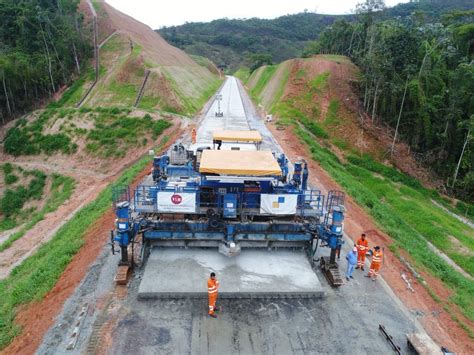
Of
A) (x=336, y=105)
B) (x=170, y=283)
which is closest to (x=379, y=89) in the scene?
(x=336, y=105)

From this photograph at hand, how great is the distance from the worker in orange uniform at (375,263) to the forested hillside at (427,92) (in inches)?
988

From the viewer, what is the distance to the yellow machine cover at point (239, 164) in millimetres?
12867

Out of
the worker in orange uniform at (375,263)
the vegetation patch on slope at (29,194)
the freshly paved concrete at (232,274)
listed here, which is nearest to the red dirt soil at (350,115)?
the worker in orange uniform at (375,263)

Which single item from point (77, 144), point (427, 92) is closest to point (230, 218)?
point (77, 144)

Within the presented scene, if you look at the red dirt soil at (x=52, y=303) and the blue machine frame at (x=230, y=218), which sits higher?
the blue machine frame at (x=230, y=218)

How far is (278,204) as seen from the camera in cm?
1359

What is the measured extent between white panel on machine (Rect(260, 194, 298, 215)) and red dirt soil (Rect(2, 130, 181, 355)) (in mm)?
6795

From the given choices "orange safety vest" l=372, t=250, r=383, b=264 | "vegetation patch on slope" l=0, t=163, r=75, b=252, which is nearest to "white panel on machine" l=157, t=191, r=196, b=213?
"orange safety vest" l=372, t=250, r=383, b=264

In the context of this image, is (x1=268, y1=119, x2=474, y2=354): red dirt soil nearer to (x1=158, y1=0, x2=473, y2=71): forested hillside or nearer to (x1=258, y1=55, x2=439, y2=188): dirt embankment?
(x1=258, y1=55, x2=439, y2=188): dirt embankment

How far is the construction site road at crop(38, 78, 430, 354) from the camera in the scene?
9844 mm

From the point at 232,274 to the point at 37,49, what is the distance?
177ft

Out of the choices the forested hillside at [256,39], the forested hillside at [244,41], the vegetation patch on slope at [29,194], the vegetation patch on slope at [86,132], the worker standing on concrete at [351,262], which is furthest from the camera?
the forested hillside at [244,41]

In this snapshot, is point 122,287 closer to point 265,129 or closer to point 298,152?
point 298,152

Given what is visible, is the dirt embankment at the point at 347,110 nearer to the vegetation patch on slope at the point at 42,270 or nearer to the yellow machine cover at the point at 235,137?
the yellow machine cover at the point at 235,137
